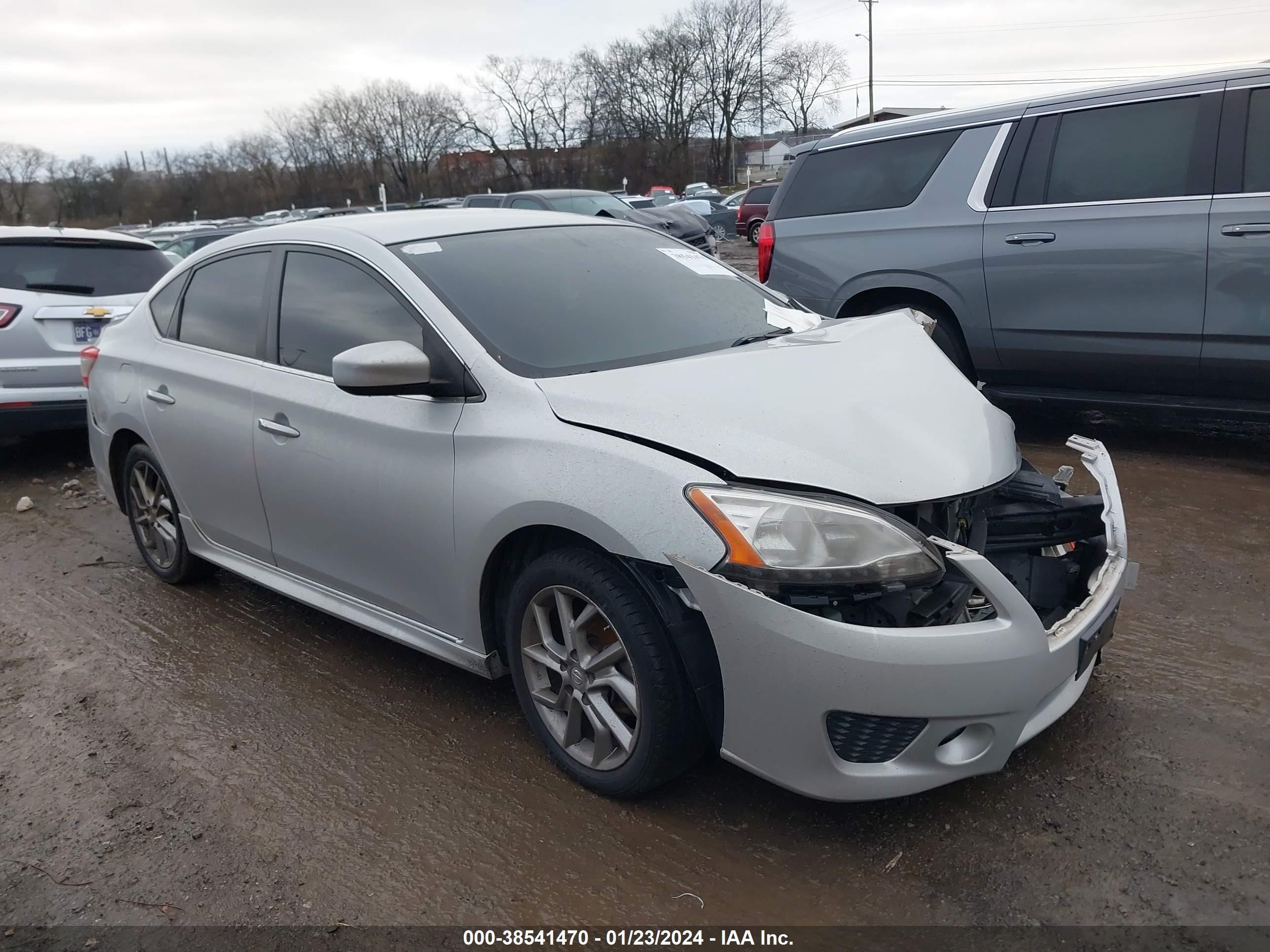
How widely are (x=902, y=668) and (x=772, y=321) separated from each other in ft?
5.77

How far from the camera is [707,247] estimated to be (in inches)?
712

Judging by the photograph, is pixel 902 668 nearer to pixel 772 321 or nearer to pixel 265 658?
pixel 772 321

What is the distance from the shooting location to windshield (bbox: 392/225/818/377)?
3.12 meters

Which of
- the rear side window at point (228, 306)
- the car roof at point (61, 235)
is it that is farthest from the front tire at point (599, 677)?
the car roof at point (61, 235)

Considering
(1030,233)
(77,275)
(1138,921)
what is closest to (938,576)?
(1138,921)

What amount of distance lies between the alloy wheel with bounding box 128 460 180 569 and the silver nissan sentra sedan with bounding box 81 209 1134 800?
1.58ft

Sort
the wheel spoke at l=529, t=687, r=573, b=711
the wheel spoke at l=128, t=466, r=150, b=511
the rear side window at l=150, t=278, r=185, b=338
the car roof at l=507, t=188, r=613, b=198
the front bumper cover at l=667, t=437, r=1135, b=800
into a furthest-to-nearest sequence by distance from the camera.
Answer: the car roof at l=507, t=188, r=613, b=198, the wheel spoke at l=128, t=466, r=150, b=511, the rear side window at l=150, t=278, r=185, b=338, the wheel spoke at l=529, t=687, r=573, b=711, the front bumper cover at l=667, t=437, r=1135, b=800

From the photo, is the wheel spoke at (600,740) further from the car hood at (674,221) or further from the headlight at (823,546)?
the car hood at (674,221)

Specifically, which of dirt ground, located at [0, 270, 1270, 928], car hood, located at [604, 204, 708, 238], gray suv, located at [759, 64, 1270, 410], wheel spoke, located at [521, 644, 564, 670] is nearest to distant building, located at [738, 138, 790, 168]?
car hood, located at [604, 204, 708, 238]

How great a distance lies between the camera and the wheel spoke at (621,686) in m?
2.63

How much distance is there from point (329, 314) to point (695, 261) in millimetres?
1455

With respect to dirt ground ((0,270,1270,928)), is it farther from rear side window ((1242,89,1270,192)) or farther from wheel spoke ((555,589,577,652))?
rear side window ((1242,89,1270,192))

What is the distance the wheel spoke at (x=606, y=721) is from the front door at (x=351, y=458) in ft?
1.92

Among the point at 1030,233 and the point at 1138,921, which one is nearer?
the point at 1138,921
